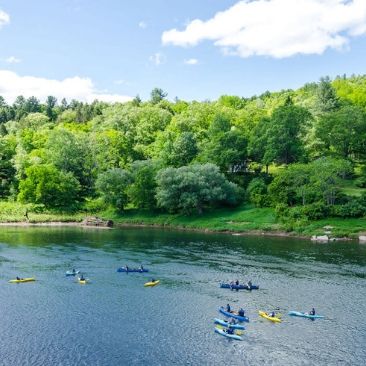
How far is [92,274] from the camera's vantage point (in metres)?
74.1

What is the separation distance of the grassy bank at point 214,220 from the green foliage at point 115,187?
4.29 meters

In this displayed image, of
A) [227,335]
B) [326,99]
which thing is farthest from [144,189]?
[326,99]

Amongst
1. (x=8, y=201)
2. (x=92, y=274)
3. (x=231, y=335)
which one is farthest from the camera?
(x=8, y=201)

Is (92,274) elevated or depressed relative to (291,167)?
depressed

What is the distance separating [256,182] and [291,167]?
12.7m

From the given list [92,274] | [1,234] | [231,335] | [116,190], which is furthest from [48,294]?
[116,190]

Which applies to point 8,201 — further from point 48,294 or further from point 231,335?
point 231,335

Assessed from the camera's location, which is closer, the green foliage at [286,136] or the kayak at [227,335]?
the kayak at [227,335]

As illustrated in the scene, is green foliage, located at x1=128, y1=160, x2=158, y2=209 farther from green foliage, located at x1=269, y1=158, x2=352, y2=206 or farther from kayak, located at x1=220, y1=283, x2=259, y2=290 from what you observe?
kayak, located at x1=220, y1=283, x2=259, y2=290

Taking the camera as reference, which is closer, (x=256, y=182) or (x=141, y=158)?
(x=256, y=182)

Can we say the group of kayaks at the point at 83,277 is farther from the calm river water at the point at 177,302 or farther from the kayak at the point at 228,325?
the kayak at the point at 228,325

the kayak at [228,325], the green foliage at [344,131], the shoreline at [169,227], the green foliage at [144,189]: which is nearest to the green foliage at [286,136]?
the green foliage at [344,131]

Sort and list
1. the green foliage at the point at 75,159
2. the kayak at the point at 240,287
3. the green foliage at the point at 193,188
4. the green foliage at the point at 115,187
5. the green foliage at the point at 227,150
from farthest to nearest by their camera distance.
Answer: the green foliage at the point at 75,159
the green foliage at the point at 227,150
the green foliage at the point at 115,187
the green foliage at the point at 193,188
the kayak at the point at 240,287

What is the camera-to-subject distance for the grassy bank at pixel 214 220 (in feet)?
353
